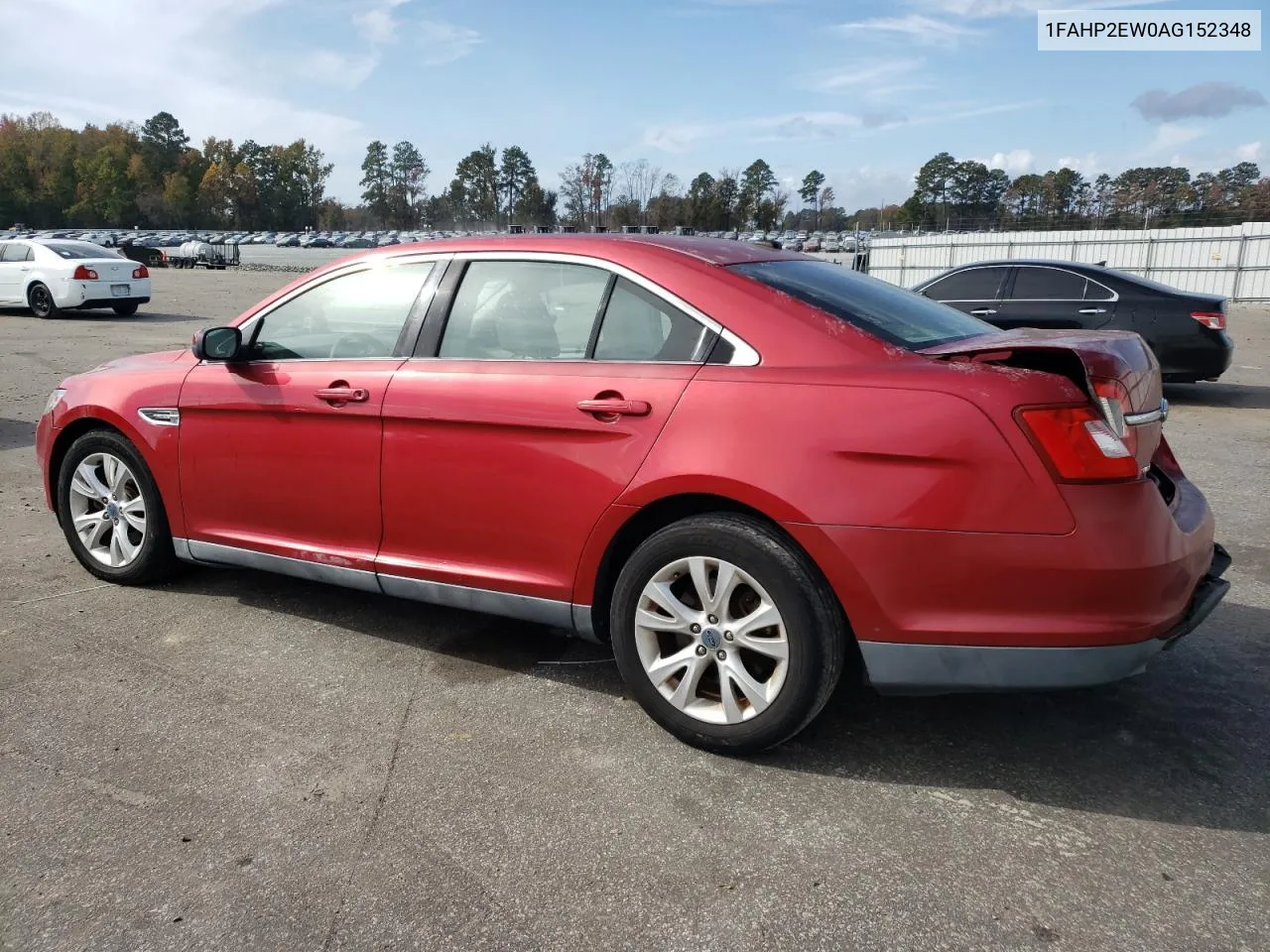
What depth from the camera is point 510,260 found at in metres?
3.77

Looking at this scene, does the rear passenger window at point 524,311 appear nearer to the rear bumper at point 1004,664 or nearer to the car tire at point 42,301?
the rear bumper at point 1004,664

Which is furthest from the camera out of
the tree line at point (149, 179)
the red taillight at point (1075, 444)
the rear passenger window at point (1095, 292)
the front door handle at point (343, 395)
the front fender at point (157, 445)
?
the tree line at point (149, 179)

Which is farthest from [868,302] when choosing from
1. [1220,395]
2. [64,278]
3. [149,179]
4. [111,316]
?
[149,179]

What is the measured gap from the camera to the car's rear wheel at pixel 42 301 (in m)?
19.2

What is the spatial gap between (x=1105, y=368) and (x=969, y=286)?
840 centimetres

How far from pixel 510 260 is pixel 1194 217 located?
39.5 meters

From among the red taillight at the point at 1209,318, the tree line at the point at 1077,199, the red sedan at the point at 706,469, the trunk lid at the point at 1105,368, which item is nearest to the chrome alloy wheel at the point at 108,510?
the red sedan at the point at 706,469

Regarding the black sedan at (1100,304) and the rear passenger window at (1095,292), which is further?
the rear passenger window at (1095,292)

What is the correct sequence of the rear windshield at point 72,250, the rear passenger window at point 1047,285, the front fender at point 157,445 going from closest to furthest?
the front fender at point 157,445 → the rear passenger window at point 1047,285 → the rear windshield at point 72,250

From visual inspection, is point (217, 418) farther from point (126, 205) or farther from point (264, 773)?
point (126, 205)

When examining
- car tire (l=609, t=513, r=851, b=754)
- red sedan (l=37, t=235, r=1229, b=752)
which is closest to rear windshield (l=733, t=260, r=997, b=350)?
red sedan (l=37, t=235, r=1229, b=752)

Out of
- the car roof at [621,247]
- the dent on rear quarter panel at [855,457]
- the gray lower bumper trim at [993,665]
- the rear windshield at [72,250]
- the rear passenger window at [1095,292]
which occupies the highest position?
the car roof at [621,247]

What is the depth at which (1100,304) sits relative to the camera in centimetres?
1004

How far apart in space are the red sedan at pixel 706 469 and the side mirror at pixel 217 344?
1 cm
